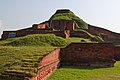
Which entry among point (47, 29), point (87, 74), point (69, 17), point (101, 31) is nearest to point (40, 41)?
point (87, 74)

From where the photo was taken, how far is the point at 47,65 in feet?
30.3

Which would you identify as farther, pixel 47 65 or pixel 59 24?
pixel 59 24

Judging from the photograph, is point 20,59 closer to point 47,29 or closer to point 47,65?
→ point 47,65

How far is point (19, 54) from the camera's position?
10008mm

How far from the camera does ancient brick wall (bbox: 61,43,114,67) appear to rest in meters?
11.8

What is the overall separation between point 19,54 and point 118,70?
4584 mm

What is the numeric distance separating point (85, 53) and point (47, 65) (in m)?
3.23

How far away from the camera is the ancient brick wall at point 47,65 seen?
8.30 meters

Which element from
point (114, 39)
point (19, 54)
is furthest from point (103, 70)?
point (114, 39)

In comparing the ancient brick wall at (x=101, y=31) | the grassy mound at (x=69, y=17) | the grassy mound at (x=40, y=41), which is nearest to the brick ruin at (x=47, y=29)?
the grassy mound at (x=69, y=17)

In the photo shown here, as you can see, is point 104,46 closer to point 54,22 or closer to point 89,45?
point 89,45

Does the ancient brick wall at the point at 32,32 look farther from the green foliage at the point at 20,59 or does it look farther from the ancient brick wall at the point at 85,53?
the green foliage at the point at 20,59

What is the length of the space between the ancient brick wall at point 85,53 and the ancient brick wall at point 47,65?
3.08ft

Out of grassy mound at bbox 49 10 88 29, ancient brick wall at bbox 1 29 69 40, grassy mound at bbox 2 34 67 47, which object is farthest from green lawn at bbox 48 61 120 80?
grassy mound at bbox 49 10 88 29
